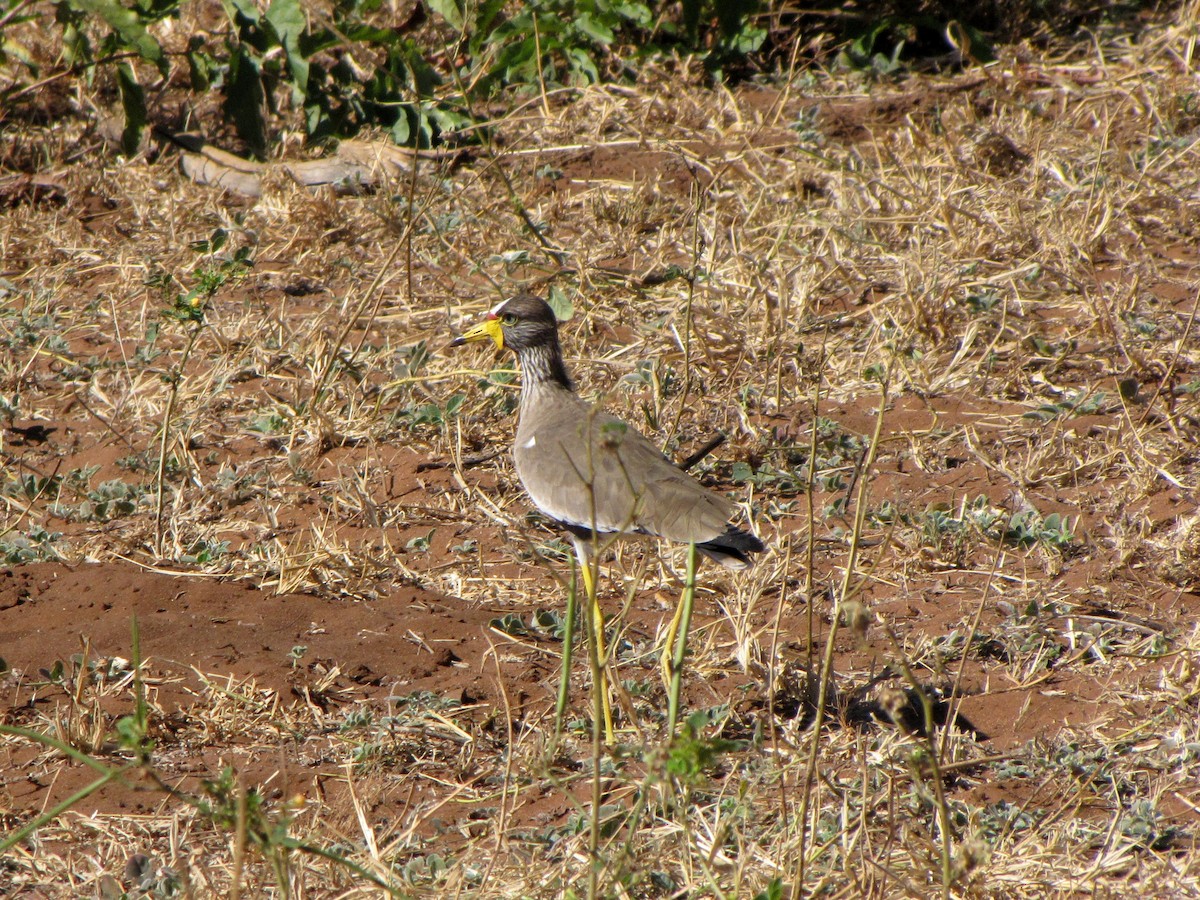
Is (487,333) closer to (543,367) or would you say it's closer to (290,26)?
(543,367)

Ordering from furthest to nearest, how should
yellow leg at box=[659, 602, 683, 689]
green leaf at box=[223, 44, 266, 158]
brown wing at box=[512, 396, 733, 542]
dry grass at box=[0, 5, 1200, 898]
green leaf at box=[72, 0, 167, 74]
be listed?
green leaf at box=[223, 44, 266, 158] < green leaf at box=[72, 0, 167, 74] < brown wing at box=[512, 396, 733, 542] < yellow leg at box=[659, 602, 683, 689] < dry grass at box=[0, 5, 1200, 898]

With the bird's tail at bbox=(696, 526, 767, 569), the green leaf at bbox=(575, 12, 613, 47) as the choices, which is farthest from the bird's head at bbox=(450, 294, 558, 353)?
the green leaf at bbox=(575, 12, 613, 47)

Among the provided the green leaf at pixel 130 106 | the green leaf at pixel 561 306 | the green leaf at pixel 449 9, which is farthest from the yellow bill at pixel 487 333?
the green leaf at pixel 130 106

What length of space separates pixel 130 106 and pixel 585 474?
386 centimetres

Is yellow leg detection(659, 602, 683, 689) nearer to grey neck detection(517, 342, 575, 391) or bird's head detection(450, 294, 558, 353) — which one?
grey neck detection(517, 342, 575, 391)

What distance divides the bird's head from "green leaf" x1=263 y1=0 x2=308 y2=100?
7.68 ft

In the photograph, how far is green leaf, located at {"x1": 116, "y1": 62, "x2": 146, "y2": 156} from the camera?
6.91m

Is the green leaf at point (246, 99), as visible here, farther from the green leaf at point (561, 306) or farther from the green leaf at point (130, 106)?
the green leaf at point (561, 306)

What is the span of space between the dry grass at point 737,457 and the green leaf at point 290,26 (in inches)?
30.6

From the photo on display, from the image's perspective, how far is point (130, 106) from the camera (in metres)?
7.01

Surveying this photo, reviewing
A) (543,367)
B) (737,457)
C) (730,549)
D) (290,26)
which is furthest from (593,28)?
(730,549)

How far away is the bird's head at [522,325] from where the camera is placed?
5.38m

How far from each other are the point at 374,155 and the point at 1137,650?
4.94 metres

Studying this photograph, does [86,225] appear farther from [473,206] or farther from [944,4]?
[944,4]
